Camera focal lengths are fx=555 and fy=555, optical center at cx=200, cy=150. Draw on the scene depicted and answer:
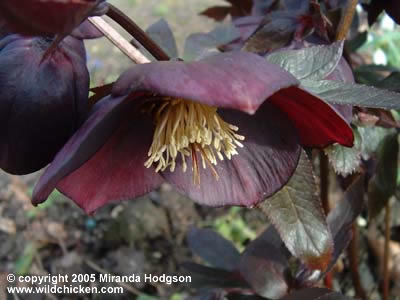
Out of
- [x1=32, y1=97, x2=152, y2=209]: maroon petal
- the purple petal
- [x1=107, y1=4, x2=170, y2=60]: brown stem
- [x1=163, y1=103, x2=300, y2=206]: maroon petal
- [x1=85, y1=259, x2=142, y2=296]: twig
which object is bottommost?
[x1=85, y1=259, x2=142, y2=296]: twig

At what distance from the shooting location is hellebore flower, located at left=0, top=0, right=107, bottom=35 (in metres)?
0.36

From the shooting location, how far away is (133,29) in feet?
1.64

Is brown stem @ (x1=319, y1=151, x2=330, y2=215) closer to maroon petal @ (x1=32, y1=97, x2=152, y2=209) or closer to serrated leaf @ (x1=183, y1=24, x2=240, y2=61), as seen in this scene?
serrated leaf @ (x1=183, y1=24, x2=240, y2=61)

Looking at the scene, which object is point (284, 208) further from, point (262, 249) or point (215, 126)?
point (262, 249)

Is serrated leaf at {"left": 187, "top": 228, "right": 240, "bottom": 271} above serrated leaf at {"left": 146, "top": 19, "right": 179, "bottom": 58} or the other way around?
the other way around

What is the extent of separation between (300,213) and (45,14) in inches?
13.9

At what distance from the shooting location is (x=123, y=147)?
1.92 ft

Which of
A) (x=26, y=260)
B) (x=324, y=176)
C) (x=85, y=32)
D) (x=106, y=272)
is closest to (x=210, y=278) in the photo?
(x=324, y=176)

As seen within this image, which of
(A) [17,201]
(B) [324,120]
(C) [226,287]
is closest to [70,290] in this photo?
(A) [17,201]

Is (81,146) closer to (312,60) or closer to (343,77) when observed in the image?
(312,60)

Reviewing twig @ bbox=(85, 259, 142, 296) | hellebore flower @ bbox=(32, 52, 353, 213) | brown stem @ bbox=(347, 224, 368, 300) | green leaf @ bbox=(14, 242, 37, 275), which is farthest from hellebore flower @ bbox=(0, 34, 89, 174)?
green leaf @ bbox=(14, 242, 37, 275)

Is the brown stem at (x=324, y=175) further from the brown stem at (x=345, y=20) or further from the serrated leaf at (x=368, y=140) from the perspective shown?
the brown stem at (x=345, y=20)

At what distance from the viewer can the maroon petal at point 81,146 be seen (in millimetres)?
426

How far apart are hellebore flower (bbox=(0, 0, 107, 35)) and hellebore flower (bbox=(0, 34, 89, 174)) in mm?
155
